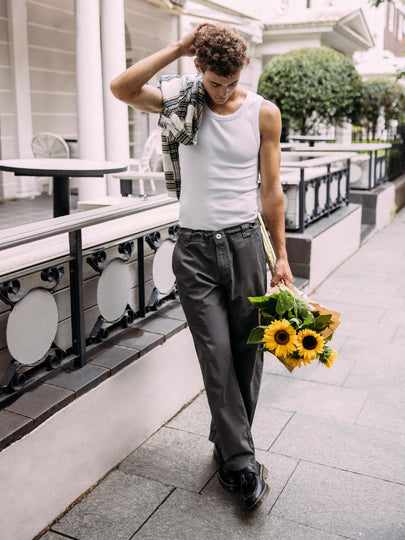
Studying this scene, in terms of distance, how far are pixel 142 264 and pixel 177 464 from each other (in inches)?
44.4

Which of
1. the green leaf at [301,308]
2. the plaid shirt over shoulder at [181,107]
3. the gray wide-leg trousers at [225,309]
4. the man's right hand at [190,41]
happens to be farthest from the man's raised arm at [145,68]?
the green leaf at [301,308]

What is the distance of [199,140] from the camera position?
2.56 meters

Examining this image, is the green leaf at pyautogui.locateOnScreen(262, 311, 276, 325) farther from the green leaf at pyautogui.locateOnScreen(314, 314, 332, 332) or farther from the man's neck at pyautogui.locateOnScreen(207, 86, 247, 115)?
the man's neck at pyautogui.locateOnScreen(207, 86, 247, 115)

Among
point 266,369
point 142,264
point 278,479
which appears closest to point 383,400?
point 266,369

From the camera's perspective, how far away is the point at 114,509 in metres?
2.77

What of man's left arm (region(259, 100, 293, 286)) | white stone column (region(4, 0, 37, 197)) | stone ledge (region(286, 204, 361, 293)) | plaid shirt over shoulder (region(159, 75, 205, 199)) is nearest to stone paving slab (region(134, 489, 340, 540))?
man's left arm (region(259, 100, 293, 286))

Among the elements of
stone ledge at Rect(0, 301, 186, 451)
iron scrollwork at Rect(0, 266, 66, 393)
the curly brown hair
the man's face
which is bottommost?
stone ledge at Rect(0, 301, 186, 451)

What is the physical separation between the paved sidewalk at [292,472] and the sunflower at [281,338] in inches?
30.1

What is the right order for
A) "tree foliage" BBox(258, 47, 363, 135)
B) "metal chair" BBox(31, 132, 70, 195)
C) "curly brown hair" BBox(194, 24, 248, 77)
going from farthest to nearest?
1. "tree foliage" BBox(258, 47, 363, 135)
2. "metal chair" BBox(31, 132, 70, 195)
3. "curly brown hair" BBox(194, 24, 248, 77)

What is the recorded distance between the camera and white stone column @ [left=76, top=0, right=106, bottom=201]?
7516 millimetres

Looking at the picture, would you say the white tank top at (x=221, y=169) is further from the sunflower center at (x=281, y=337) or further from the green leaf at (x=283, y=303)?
the sunflower center at (x=281, y=337)

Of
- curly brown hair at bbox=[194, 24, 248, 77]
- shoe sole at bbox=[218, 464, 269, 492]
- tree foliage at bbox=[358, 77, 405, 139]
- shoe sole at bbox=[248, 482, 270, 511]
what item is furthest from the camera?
tree foliage at bbox=[358, 77, 405, 139]

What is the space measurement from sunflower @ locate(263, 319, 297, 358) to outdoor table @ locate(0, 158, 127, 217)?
156cm

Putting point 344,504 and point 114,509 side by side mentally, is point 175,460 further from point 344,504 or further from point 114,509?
point 344,504
